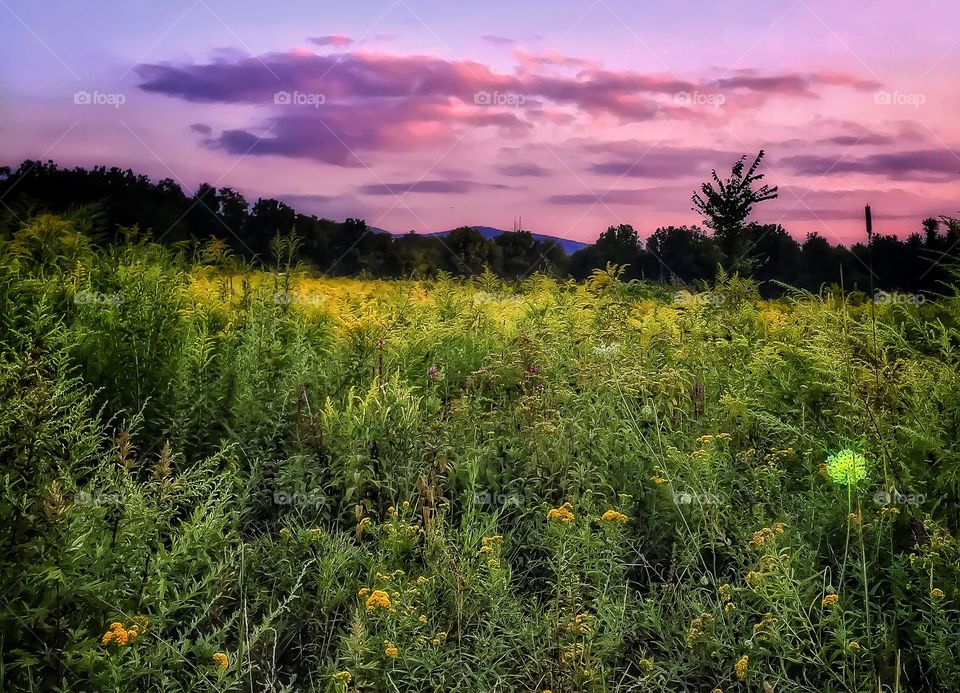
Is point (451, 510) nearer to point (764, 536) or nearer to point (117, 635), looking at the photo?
point (764, 536)

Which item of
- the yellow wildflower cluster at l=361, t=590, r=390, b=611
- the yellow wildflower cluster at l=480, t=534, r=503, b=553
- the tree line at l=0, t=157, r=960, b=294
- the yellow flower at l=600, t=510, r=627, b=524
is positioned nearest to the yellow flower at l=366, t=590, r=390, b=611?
the yellow wildflower cluster at l=361, t=590, r=390, b=611

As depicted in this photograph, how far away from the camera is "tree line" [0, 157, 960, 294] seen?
57.1 feet

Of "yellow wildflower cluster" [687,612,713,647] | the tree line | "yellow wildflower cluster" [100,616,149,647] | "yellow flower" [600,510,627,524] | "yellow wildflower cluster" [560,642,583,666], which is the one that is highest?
the tree line

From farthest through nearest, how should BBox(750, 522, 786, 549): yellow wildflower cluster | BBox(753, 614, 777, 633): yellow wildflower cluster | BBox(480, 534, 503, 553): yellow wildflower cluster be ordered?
BBox(480, 534, 503, 553): yellow wildflower cluster < BBox(750, 522, 786, 549): yellow wildflower cluster < BBox(753, 614, 777, 633): yellow wildflower cluster

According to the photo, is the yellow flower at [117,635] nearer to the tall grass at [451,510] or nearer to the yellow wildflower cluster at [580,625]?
the tall grass at [451,510]

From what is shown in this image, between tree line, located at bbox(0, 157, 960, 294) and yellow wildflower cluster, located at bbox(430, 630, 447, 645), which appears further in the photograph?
tree line, located at bbox(0, 157, 960, 294)

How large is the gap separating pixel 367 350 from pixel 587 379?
1.83m

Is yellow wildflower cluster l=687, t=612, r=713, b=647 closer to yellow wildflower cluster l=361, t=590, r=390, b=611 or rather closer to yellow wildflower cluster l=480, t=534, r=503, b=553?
yellow wildflower cluster l=480, t=534, r=503, b=553

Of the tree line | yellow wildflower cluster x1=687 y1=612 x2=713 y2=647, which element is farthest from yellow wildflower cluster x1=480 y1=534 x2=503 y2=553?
the tree line

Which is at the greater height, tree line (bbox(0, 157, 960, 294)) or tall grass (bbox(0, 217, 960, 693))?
tree line (bbox(0, 157, 960, 294))

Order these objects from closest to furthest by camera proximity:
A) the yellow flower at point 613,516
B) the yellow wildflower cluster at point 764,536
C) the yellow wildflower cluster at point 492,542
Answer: the yellow wildflower cluster at point 764,536 → the yellow flower at point 613,516 → the yellow wildflower cluster at point 492,542

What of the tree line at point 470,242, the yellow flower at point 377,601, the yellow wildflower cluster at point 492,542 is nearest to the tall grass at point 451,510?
the yellow flower at point 377,601

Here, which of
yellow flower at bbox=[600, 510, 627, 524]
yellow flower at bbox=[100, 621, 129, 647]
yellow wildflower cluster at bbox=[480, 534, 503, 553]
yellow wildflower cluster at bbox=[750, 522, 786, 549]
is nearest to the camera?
yellow flower at bbox=[100, 621, 129, 647]

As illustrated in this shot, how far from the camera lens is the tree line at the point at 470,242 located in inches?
685
